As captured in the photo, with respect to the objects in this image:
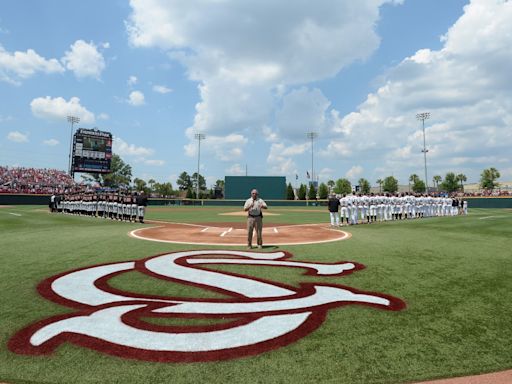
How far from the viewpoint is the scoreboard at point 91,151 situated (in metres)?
50.3

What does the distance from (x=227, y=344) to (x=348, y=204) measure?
15968mm

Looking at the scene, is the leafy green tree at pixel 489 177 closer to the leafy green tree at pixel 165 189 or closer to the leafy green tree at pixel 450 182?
the leafy green tree at pixel 450 182

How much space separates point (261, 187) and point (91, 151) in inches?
1426

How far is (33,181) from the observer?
62344 millimetres

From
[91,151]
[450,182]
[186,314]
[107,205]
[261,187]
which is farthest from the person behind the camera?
[450,182]

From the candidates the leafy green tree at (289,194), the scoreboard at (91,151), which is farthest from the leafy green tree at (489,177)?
the scoreboard at (91,151)

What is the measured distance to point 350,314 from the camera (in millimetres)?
4105

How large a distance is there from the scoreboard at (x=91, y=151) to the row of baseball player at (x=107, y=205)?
2056 cm

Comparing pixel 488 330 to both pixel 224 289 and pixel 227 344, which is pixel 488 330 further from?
pixel 224 289

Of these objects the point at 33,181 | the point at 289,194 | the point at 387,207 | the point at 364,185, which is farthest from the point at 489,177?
the point at 33,181

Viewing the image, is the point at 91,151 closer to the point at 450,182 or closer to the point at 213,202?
the point at 213,202

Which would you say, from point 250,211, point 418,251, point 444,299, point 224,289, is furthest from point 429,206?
point 224,289

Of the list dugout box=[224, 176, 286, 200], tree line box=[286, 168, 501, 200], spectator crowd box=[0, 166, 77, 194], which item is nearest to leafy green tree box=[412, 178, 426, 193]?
tree line box=[286, 168, 501, 200]

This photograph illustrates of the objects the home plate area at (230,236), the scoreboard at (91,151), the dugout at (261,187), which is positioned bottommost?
the home plate area at (230,236)
